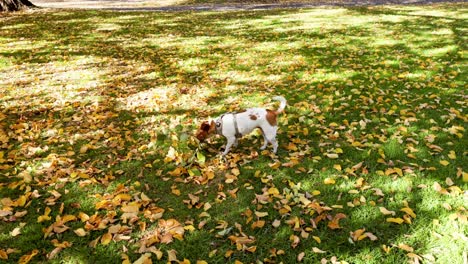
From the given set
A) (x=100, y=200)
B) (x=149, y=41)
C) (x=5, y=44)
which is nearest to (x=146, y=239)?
(x=100, y=200)

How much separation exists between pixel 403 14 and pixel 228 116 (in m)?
14.0

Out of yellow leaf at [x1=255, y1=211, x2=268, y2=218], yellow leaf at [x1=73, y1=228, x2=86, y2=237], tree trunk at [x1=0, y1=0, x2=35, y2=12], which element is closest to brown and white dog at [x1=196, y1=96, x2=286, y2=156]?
yellow leaf at [x1=255, y1=211, x2=268, y2=218]

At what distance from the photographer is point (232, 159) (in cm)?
479

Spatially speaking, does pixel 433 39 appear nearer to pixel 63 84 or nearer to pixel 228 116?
pixel 228 116

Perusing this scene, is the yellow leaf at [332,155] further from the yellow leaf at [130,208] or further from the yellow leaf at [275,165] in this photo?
the yellow leaf at [130,208]

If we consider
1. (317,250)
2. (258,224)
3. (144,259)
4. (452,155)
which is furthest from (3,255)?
(452,155)

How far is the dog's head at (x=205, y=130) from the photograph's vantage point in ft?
15.0

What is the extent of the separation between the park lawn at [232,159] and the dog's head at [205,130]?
0.34 meters

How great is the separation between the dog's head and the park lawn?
0.34 meters

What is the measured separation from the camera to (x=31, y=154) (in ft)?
16.1

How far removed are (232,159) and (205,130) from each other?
0.58 metres

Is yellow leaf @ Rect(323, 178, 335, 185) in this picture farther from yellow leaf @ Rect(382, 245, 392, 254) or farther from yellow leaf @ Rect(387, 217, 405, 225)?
yellow leaf @ Rect(382, 245, 392, 254)

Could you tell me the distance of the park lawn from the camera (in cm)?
346

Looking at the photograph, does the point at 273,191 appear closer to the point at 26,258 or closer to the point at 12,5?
the point at 26,258
